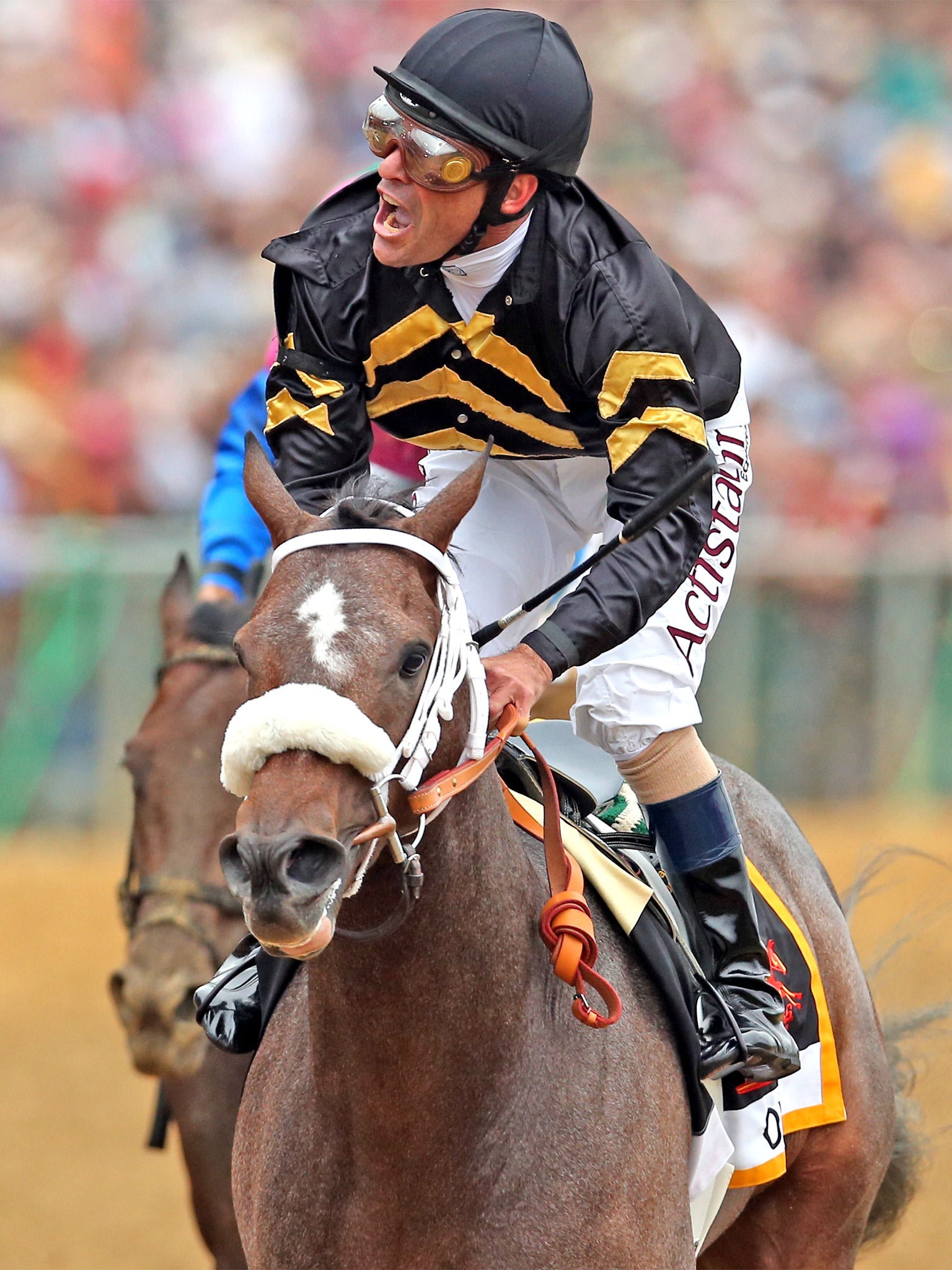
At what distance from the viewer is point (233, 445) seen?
5836 millimetres

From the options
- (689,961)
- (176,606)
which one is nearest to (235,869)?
(689,961)

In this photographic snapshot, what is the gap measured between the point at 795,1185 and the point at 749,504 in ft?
22.4

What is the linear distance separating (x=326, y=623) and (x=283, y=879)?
1.27ft

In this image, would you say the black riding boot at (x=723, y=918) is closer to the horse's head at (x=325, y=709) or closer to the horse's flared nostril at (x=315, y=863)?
the horse's head at (x=325, y=709)

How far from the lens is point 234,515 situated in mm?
5676

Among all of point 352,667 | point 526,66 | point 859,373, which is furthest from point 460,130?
point 859,373

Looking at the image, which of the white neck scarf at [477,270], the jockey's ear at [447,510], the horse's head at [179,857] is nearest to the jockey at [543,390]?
the white neck scarf at [477,270]

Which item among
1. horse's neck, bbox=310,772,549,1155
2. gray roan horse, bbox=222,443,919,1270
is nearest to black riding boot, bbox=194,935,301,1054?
gray roan horse, bbox=222,443,919,1270

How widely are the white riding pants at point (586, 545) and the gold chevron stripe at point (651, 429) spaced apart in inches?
A: 14.7

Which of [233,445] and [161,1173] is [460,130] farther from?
[161,1173]

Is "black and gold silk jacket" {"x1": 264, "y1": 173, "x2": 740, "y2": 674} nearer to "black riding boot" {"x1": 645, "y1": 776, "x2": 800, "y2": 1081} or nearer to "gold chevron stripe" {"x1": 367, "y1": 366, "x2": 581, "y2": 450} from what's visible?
"gold chevron stripe" {"x1": 367, "y1": 366, "x2": 581, "y2": 450}

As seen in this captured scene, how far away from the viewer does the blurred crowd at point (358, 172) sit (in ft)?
34.7

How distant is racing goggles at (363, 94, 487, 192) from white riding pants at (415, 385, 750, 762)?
0.65 meters

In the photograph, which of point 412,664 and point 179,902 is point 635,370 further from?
point 179,902
